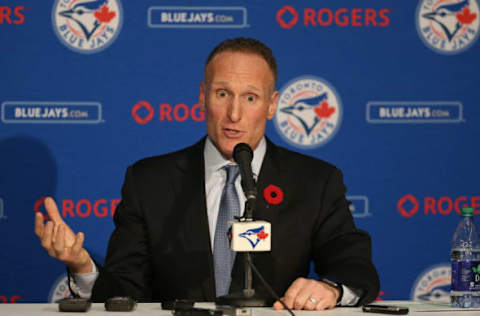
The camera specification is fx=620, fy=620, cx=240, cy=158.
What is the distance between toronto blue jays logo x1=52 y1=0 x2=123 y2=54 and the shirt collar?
43.1 inches

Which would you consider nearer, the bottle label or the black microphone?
the black microphone

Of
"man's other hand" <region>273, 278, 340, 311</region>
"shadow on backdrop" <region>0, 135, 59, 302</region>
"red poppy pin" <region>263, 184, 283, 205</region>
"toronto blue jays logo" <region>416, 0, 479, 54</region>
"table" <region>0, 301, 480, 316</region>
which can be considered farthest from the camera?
"toronto blue jays logo" <region>416, 0, 479, 54</region>

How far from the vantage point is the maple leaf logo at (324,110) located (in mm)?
3357

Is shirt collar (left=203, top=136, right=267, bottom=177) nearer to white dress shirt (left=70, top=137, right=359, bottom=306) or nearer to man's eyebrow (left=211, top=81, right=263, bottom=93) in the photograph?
white dress shirt (left=70, top=137, right=359, bottom=306)

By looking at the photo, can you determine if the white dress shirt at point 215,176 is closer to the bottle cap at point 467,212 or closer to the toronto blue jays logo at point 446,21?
the bottle cap at point 467,212

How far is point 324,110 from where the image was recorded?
11.0 ft

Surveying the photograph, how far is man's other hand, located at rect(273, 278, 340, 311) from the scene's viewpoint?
188 centimetres

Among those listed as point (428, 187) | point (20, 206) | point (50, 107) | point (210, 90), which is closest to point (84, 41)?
point (50, 107)

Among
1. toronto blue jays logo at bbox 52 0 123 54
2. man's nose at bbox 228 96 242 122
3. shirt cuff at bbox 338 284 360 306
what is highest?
toronto blue jays logo at bbox 52 0 123 54

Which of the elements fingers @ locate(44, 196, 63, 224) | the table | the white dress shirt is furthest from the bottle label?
fingers @ locate(44, 196, 63, 224)

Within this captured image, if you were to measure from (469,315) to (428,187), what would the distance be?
159 cm

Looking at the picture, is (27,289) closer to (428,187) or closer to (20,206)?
(20,206)

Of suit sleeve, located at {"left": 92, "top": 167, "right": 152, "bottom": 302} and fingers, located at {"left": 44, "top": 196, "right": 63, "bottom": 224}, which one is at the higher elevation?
fingers, located at {"left": 44, "top": 196, "right": 63, "bottom": 224}

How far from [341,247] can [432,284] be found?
3.93ft
